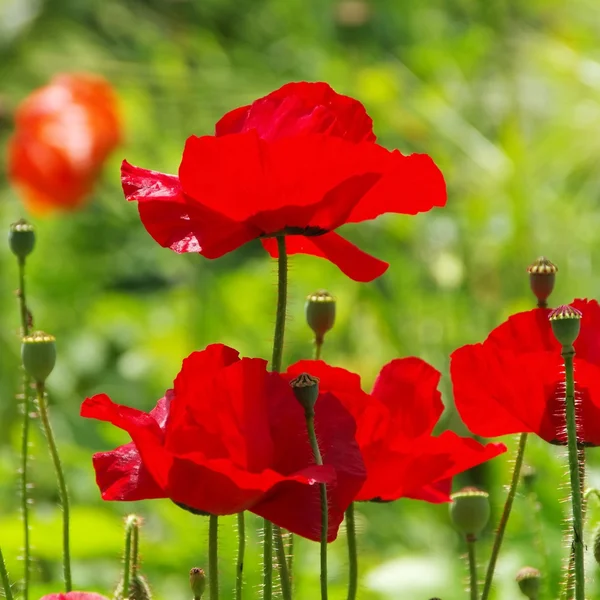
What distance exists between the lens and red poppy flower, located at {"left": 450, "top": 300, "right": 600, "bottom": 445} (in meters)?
0.56

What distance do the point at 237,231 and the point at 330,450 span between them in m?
0.11

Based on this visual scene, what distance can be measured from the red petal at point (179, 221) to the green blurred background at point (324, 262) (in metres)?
0.31

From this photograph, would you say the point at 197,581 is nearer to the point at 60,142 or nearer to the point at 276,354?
the point at 276,354

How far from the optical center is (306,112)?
0.59 m

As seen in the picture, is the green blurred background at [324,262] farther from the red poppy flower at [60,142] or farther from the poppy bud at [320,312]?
the poppy bud at [320,312]

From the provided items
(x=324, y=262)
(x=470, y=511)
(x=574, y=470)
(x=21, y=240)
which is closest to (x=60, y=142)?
(x=324, y=262)

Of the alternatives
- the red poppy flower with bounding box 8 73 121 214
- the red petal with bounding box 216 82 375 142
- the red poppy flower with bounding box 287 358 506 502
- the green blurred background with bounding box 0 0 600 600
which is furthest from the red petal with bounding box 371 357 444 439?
the red poppy flower with bounding box 8 73 121 214

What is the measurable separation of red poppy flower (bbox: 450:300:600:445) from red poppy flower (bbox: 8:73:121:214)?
5.83 feet

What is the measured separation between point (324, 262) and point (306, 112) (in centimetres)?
129

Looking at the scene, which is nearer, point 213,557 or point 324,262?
point 213,557

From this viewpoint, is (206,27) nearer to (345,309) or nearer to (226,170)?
(345,309)

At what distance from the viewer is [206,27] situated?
3.52 meters

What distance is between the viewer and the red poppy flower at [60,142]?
89.0 inches

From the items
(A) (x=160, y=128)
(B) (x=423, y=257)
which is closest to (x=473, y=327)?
(B) (x=423, y=257)
